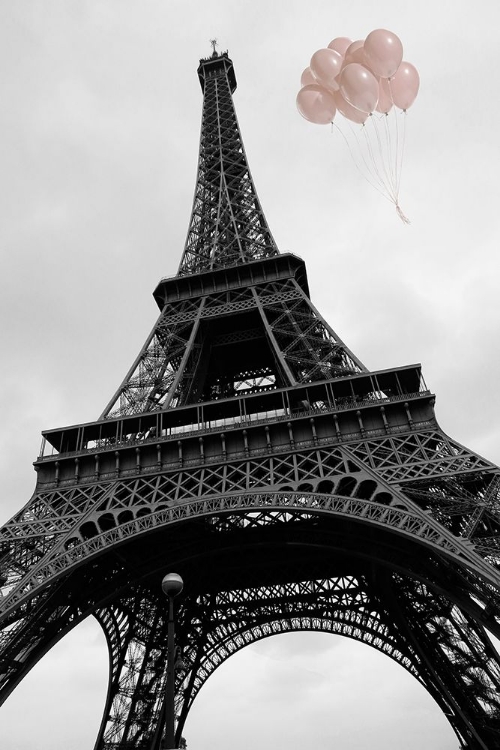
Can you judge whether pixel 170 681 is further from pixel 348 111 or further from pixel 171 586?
pixel 348 111

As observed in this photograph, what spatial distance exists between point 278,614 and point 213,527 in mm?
10860

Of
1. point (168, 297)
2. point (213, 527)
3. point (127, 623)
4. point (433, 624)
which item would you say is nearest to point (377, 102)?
point (213, 527)

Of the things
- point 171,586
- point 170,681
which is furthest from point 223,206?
point 170,681

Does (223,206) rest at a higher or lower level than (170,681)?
higher

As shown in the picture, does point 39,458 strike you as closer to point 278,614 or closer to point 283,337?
point 283,337

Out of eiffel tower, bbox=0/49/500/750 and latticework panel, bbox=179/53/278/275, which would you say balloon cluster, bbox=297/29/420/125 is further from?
latticework panel, bbox=179/53/278/275

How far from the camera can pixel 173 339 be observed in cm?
3000

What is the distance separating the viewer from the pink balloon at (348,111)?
15.0m

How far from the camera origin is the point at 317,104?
15453 mm

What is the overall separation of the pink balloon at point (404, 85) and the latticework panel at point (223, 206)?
19.4 metres

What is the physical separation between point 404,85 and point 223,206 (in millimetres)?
26130

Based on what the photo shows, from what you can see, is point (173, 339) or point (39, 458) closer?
point (39, 458)

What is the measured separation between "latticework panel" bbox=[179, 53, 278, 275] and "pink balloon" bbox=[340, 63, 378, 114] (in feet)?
64.6

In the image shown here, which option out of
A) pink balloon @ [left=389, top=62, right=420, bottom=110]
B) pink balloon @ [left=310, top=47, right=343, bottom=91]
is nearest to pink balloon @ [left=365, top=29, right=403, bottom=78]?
pink balloon @ [left=389, top=62, right=420, bottom=110]
